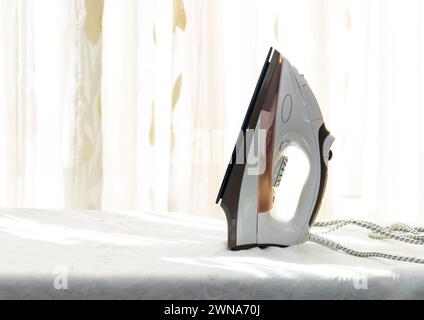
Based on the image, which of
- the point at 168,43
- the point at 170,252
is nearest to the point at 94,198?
the point at 168,43

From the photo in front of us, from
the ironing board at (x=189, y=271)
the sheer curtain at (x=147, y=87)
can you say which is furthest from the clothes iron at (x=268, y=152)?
the sheer curtain at (x=147, y=87)

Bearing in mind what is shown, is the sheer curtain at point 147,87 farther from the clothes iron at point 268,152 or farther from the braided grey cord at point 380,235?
the clothes iron at point 268,152

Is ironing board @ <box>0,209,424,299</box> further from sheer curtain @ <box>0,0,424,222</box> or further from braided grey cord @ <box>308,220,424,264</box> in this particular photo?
sheer curtain @ <box>0,0,424,222</box>

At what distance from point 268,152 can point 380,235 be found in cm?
24

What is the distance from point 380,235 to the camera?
876mm

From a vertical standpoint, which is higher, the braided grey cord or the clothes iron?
the clothes iron

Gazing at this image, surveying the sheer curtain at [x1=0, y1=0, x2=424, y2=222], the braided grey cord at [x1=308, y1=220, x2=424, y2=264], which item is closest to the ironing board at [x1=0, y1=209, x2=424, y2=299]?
the braided grey cord at [x1=308, y1=220, x2=424, y2=264]

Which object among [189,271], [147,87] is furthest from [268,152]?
[147,87]

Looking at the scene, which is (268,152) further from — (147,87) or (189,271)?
(147,87)

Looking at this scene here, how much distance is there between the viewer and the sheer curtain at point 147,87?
185 cm

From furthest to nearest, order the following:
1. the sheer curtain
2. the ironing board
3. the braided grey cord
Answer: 1. the sheer curtain
2. the braided grey cord
3. the ironing board

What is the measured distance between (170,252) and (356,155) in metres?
1.32

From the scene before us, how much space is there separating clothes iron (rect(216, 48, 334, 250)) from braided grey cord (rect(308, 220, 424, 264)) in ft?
0.13

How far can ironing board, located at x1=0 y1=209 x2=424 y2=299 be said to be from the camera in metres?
0.63
